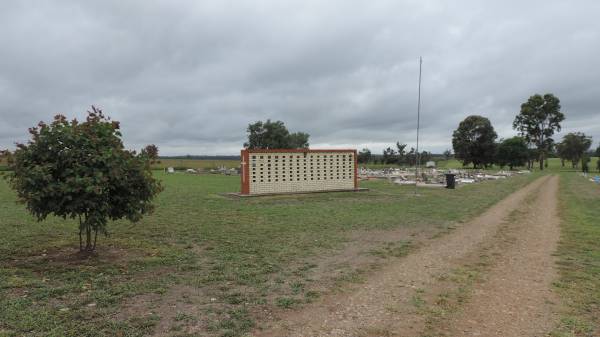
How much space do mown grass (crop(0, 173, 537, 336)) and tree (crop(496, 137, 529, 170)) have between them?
64447mm

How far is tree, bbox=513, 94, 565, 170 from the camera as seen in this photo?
63438 millimetres

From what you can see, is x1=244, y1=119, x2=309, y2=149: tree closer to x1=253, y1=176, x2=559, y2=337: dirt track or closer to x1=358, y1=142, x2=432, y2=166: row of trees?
x1=358, y1=142, x2=432, y2=166: row of trees

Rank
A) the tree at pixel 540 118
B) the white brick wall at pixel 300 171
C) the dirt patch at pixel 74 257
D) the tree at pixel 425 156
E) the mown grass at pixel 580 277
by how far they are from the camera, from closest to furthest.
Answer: the mown grass at pixel 580 277 < the dirt patch at pixel 74 257 < the white brick wall at pixel 300 171 < the tree at pixel 540 118 < the tree at pixel 425 156

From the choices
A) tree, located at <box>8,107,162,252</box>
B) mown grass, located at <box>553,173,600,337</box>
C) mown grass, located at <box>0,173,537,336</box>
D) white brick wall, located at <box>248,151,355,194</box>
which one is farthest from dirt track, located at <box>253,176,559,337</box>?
white brick wall, located at <box>248,151,355,194</box>

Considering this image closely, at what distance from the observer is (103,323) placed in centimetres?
386

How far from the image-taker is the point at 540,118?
6438 centimetres

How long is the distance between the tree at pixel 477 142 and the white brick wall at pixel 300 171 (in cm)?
5503

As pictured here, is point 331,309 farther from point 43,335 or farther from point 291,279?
point 43,335

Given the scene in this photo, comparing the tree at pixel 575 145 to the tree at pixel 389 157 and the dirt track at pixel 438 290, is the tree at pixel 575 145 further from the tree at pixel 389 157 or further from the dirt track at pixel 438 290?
the dirt track at pixel 438 290

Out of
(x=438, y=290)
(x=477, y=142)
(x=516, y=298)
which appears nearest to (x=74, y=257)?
(x=438, y=290)

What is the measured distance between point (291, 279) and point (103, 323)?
2.37 m

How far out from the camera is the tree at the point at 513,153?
6775cm

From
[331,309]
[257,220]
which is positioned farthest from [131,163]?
[257,220]

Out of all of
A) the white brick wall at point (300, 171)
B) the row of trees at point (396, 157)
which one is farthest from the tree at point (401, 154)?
the white brick wall at point (300, 171)
